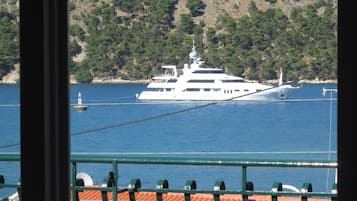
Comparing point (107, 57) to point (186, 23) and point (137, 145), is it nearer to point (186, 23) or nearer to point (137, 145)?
point (186, 23)

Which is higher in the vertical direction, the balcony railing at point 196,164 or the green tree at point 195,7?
the green tree at point 195,7

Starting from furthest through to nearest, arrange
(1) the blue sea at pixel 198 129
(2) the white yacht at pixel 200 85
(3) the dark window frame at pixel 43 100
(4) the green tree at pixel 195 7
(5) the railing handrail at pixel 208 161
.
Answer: (2) the white yacht at pixel 200 85, (1) the blue sea at pixel 198 129, (4) the green tree at pixel 195 7, (5) the railing handrail at pixel 208 161, (3) the dark window frame at pixel 43 100

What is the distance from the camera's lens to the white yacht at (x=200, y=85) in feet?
60.5

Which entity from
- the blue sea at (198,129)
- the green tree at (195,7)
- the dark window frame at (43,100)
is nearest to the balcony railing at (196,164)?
the dark window frame at (43,100)

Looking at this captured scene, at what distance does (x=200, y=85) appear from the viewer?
19.0 metres

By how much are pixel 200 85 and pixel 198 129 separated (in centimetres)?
329

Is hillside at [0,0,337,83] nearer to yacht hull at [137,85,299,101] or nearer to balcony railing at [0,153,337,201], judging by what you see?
yacht hull at [137,85,299,101]

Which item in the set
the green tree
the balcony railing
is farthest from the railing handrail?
the green tree

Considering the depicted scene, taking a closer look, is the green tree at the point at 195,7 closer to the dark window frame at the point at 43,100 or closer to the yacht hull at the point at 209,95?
the yacht hull at the point at 209,95

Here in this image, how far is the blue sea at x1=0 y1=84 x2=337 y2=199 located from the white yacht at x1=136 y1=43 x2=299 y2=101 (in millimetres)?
402

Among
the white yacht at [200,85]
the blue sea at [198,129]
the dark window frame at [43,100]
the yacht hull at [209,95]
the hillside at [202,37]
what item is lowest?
the blue sea at [198,129]

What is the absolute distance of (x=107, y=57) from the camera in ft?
58.7

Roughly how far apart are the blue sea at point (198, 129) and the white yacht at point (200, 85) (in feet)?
1.32

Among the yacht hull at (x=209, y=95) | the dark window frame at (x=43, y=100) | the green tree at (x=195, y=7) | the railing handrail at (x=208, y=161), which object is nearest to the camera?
the dark window frame at (x=43, y=100)
